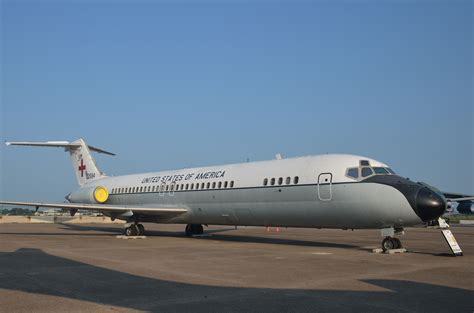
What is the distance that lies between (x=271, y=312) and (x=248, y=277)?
328 cm

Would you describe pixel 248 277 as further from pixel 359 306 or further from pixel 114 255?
pixel 114 255

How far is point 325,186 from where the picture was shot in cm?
1636

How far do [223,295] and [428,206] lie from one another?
28.2 ft

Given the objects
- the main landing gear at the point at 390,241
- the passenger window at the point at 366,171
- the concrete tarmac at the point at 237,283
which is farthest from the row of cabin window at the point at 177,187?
the main landing gear at the point at 390,241

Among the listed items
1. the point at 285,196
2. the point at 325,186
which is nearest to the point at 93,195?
the point at 285,196

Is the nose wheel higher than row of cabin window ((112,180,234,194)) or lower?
lower

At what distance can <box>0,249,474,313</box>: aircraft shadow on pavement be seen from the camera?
22.3 feet

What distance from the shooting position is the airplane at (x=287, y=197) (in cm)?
1476

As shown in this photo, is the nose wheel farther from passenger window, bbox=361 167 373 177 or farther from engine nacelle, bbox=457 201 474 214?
engine nacelle, bbox=457 201 474 214

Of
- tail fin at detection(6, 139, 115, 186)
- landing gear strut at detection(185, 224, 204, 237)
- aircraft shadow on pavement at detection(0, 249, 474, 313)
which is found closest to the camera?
aircraft shadow on pavement at detection(0, 249, 474, 313)

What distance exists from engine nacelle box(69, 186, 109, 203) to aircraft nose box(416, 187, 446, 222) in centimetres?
2024

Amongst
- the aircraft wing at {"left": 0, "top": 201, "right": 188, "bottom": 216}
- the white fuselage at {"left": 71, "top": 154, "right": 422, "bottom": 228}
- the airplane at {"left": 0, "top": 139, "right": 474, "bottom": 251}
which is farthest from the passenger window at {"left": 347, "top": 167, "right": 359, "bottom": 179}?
the aircraft wing at {"left": 0, "top": 201, "right": 188, "bottom": 216}

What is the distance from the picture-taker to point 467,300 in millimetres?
7387

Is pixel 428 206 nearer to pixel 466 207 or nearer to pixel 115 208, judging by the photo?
pixel 115 208
